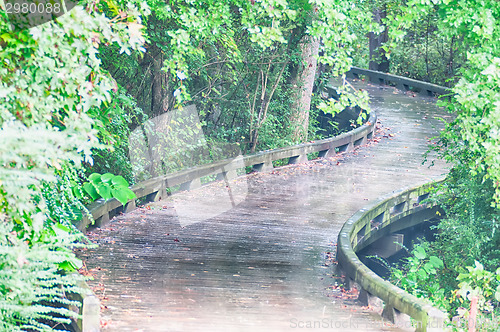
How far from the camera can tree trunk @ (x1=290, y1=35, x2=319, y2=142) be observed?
637 inches

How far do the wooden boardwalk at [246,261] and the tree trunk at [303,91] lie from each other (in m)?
2.47

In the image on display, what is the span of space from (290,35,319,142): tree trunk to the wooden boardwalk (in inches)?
97.2

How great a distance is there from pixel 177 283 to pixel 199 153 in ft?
23.5

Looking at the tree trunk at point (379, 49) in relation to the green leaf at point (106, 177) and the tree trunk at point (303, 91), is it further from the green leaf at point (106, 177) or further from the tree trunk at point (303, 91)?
the green leaf at point (106, 177)

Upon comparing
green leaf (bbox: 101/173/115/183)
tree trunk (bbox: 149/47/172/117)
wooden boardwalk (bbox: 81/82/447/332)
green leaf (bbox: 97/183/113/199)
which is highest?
tree trunk (bbox: 149/47/172/117)

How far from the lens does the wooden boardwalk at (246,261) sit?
7039 millimetres

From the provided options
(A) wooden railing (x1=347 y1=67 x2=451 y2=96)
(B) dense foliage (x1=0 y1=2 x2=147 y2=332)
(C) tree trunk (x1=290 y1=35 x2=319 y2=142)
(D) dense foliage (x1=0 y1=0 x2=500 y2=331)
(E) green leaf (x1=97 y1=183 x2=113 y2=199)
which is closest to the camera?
(B) dense foliage (x1=0 y1=2 x2=147 y2=332)

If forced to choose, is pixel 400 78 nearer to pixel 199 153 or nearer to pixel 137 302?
pixel 199 153

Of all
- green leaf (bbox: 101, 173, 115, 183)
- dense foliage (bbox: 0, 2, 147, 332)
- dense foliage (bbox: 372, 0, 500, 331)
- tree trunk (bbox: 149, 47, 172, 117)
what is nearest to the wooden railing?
tree trunk (bbox: 149, 47, 172, 117)

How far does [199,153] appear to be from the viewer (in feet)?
48.7

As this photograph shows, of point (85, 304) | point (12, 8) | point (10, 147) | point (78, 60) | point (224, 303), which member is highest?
point (12, 8)

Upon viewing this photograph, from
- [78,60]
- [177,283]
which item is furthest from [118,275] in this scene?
[78,60]

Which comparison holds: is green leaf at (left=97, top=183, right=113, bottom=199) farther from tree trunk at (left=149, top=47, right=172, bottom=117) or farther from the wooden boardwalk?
tree trunk at (left=149, top=47, right=172, bottom=117)

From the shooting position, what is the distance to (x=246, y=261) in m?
8.87
